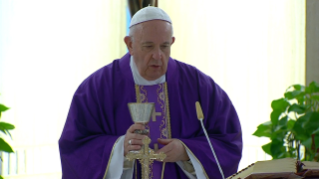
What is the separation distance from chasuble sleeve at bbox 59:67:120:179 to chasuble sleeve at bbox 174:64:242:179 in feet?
1.54

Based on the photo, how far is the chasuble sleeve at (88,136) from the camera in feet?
8.58

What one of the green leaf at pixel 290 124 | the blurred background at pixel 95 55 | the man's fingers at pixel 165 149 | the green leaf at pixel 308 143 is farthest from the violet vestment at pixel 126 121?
the blurred background at pixel 95 55

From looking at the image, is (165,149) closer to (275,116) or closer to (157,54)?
(157,54)

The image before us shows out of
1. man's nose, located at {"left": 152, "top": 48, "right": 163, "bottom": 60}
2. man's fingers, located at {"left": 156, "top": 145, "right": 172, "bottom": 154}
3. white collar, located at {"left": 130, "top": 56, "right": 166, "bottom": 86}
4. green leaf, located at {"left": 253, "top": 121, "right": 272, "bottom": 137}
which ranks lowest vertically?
green leaf, located at {"left": 253, "top": 121, "right": 272, "bottom": 137}

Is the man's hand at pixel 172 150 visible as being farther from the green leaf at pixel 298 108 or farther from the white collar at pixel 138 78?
the green leaf at pixel 298 108

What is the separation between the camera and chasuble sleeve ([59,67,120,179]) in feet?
8.58

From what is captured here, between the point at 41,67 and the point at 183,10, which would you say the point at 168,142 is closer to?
the point at 41,67

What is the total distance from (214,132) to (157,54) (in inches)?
24.7

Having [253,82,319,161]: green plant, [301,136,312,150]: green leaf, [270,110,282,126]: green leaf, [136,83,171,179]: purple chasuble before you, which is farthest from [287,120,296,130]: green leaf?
[136,83,171,179]: purple chasuble

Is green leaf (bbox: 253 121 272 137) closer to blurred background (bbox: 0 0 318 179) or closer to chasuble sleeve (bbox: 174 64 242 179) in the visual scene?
chasuble sleeve (bbox: 174 64 242 179)

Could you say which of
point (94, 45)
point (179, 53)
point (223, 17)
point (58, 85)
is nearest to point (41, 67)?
point (58, 85)

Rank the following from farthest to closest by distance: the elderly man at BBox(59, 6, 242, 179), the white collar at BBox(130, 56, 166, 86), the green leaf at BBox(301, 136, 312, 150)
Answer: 1. the green leaf at BBox(301, 136, 312, 150)
2. the white collar at BBox(130, 56, 166, 86)
3. the elderly man at BBox(59, 6, 242, 179)

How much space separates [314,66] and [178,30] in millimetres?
2010

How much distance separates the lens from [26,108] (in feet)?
15.6
